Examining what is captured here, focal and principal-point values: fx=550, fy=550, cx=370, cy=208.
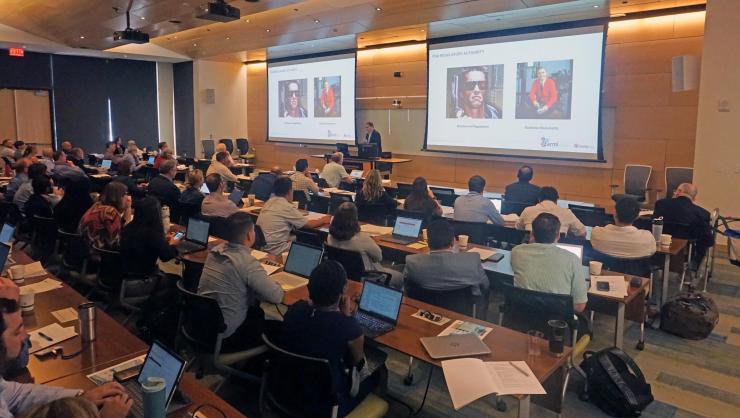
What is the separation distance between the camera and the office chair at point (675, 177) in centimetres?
880

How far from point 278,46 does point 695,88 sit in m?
9.40

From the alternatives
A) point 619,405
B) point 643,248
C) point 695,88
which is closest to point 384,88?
point 695,88

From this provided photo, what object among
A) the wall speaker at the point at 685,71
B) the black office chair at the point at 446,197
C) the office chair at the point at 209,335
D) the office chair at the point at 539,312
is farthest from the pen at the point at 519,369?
the wall speaker at the point at 685,71

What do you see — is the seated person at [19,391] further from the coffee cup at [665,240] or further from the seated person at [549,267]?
the coffee cup at [665,240]

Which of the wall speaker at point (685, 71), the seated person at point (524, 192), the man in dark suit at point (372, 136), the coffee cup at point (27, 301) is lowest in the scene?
the coffee cup at point (27, 301)

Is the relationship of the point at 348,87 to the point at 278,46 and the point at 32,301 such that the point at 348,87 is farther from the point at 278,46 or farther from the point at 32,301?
the point at 32,301

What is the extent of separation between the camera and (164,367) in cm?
223

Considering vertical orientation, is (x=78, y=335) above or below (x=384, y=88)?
below

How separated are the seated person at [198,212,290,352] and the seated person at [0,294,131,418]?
3.81 ft

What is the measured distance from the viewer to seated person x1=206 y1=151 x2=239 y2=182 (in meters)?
9.32

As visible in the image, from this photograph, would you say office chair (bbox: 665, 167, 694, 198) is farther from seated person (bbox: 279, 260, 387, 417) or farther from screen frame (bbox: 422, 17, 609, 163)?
seated person (bbox: 279, 260, 387, 417)

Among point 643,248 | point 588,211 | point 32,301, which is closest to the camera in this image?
point 32,301

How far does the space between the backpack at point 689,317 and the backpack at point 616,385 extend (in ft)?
4.78

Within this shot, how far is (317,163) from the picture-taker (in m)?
15.4
